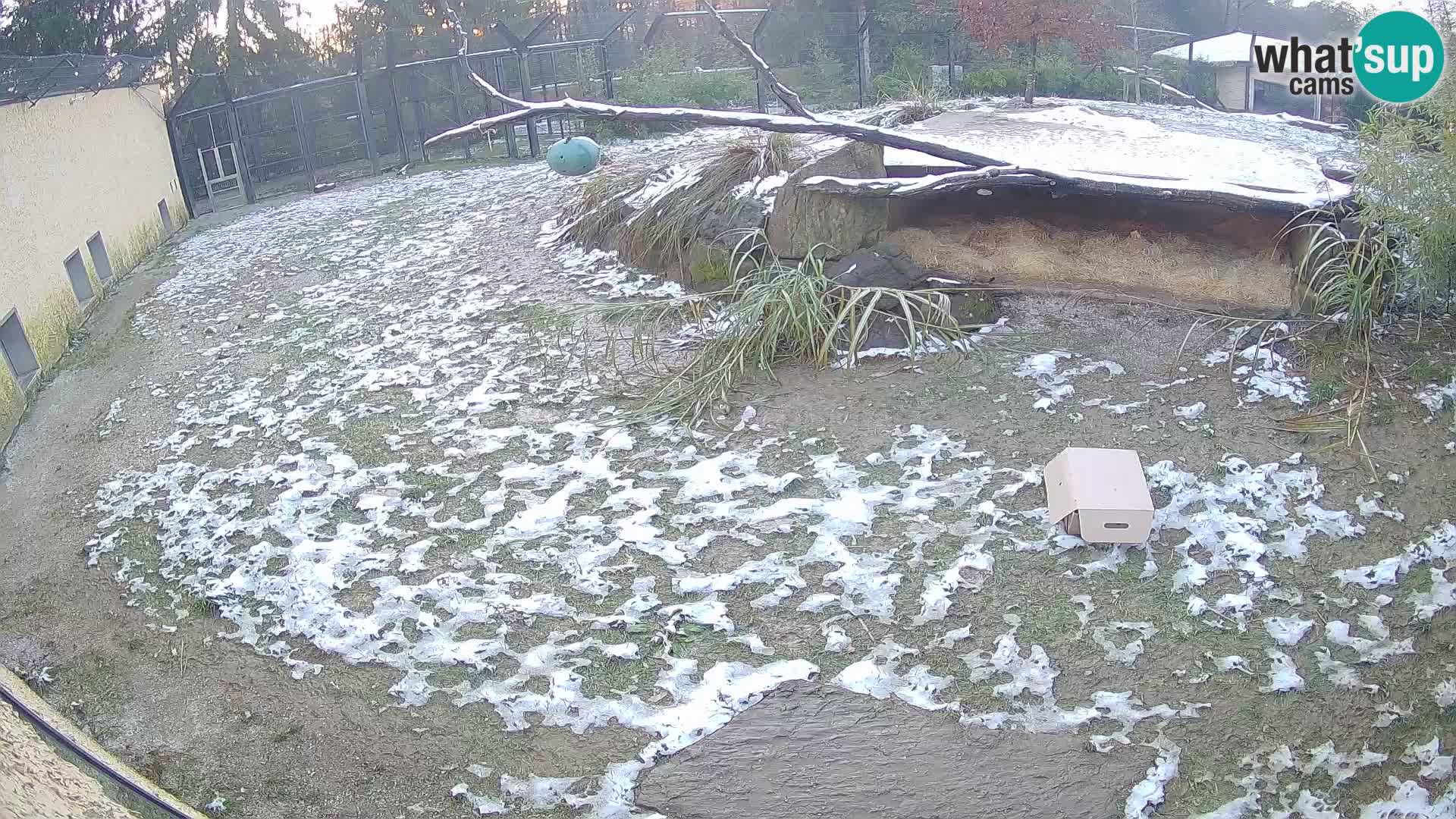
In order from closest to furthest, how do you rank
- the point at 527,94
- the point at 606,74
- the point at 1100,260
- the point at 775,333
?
the point at 775,333 → the point at 1100,260 → the point at 527,94 → the point at 606,74

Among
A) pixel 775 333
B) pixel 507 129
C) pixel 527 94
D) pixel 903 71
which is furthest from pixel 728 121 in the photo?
pixel 903 71

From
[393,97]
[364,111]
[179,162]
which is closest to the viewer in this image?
[179,162]

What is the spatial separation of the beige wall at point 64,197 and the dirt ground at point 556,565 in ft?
2.05

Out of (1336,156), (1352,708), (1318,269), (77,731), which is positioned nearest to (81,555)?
(77,731)

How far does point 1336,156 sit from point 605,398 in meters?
4.73

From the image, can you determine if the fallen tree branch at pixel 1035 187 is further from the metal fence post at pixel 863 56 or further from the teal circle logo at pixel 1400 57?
the metal fence post at pixel 863 56

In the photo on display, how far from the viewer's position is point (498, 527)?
12.3 ft

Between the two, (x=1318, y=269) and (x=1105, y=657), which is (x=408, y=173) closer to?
(x=1318, y=269)

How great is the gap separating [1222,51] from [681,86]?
424 inches

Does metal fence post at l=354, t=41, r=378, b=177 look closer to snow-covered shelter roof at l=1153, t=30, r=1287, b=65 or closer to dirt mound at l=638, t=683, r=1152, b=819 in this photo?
dirt mound at l=638, t=683, r=1152, b=819

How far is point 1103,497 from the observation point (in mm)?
3254

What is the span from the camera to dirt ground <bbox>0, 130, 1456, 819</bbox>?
106 inches

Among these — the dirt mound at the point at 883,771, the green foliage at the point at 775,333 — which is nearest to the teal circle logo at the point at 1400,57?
the green foliage at the point at 775,333

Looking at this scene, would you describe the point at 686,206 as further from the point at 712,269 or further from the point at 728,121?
the point at 728,121
